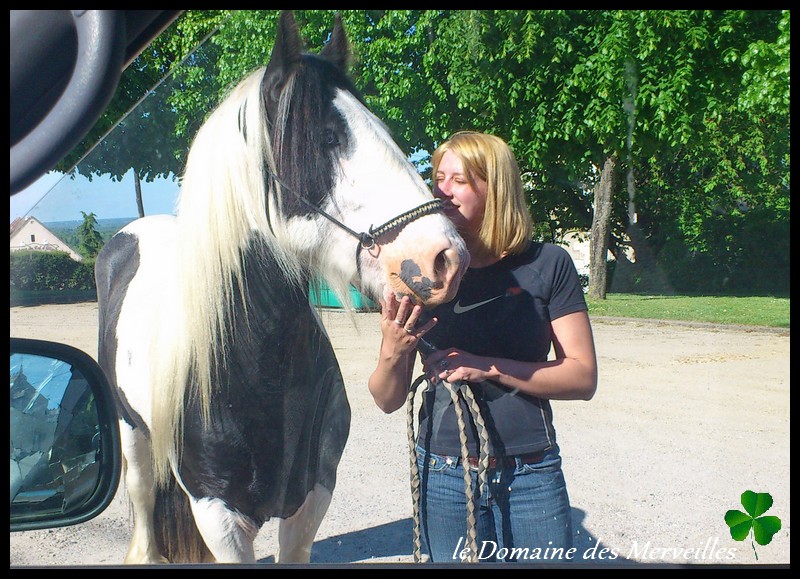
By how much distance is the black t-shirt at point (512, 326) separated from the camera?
166cm

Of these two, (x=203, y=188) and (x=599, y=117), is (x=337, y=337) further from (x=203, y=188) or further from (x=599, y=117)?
(x=599, y=117)

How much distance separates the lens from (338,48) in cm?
164

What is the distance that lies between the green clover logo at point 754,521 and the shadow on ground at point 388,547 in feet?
0.82

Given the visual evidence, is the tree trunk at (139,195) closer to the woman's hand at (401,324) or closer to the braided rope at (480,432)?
the woman's hand at (401,324)

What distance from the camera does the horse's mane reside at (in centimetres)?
160

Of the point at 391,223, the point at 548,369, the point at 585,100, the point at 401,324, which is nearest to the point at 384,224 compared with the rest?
the point at 391,223

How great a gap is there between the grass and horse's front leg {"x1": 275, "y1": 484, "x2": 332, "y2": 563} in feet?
2.59

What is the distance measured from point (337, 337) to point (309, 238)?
253 millimetres

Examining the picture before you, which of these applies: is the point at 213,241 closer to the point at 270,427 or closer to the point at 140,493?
the point at 270,427

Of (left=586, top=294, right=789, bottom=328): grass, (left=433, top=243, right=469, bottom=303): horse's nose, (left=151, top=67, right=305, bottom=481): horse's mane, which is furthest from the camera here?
(left=586, top=294, right=789, bottom=328): grass

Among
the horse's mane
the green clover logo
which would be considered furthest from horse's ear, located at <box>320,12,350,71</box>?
the green clover logo

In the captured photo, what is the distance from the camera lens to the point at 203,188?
1.61 meters

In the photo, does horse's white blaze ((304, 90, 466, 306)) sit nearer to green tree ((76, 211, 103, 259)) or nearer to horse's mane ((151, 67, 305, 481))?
horse's mane ((151, 67, 305, 481))

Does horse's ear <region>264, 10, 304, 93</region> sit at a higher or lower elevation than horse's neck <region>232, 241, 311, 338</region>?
higher
